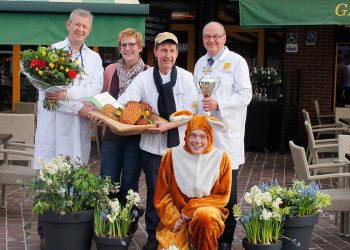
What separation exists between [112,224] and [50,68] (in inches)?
52.0

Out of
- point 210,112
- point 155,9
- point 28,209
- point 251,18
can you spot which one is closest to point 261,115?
point 155,9

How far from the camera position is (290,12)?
27.5 ft

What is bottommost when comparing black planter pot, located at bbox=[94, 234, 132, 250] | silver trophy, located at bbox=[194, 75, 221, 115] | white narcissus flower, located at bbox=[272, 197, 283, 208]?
black planter pot, located at bbox=[94, 234, 132, 250]

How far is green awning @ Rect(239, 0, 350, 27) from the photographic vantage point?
8289 mm

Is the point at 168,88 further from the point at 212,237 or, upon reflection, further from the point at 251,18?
the point at 251,18

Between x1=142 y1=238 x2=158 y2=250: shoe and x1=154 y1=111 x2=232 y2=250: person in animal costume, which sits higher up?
x1=154 y1=111 x2=232 y2=250: person in animal costume

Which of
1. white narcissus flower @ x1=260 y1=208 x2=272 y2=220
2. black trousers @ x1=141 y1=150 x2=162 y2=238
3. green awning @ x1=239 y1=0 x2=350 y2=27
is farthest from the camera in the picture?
green awning @ x1=239 y1=0 x2=350 y2=27

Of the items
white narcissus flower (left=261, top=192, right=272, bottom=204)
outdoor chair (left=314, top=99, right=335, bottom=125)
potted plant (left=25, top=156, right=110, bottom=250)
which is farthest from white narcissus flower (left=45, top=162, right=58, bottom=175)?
outdoor chair (left=314, top=99, right=335, bottom=125)

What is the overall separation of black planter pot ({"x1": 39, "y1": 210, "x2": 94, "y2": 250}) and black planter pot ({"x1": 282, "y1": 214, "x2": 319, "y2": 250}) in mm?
1493

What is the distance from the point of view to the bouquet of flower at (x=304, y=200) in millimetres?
5258

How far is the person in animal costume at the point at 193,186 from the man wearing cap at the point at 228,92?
1.52 feet

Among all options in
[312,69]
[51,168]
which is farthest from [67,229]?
[312,69]

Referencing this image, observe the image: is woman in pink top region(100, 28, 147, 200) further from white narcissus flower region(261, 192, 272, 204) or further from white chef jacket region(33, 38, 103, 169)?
white narcissus flower region(261, 192, 272, 204)

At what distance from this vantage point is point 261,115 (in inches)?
490
